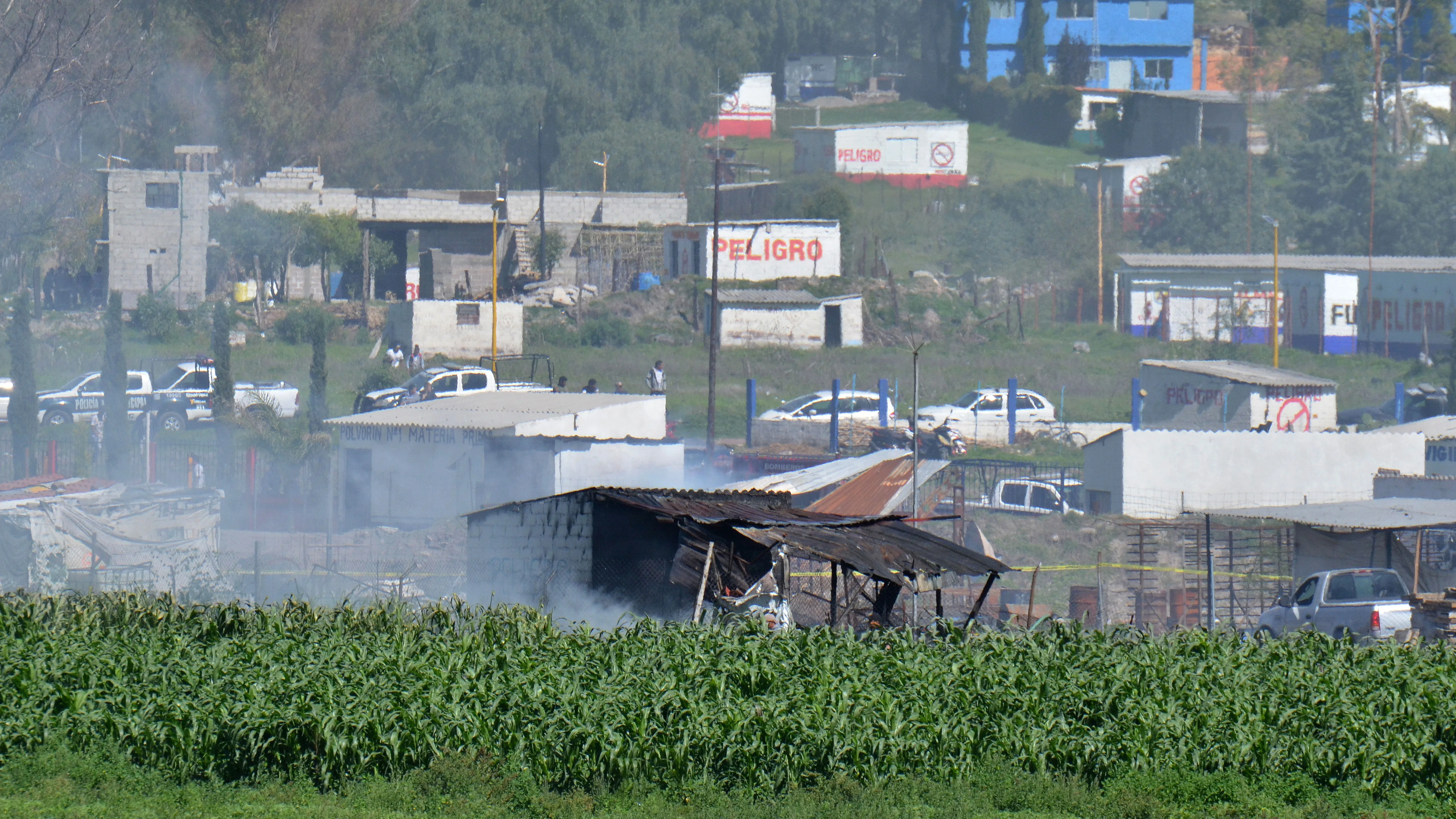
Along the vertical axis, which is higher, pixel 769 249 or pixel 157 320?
pixel 769 249

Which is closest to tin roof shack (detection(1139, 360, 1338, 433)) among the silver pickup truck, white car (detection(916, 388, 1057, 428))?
white car (detection(916, 388, 1057, 428))

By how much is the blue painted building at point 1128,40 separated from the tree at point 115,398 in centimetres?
6215

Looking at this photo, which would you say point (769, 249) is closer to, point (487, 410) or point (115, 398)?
point (115, 398)

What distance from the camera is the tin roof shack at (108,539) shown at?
2030cm

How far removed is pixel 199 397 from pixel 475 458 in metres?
13.2

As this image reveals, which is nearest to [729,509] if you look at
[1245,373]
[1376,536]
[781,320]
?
[1376,536]

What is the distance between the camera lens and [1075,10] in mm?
83188

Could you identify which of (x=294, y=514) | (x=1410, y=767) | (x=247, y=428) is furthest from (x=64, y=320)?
(x=1410, y=767)

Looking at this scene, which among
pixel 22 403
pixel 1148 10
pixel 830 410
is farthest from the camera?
pixel 1148 10

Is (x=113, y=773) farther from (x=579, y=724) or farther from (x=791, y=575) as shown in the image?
(x=791, y=575)

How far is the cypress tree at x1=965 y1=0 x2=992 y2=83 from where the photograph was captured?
83812 mm

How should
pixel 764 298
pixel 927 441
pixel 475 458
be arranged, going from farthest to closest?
pixel 764 298 → pixel 927 441 → pixel 475 458

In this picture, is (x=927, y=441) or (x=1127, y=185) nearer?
(x=927, y=441)

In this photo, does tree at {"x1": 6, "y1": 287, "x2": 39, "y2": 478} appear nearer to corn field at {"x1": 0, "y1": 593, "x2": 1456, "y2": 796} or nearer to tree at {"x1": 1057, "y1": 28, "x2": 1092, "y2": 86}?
corn field at {"x1": 0, "y1": 593, "x2": 1456, "y2": 796}
